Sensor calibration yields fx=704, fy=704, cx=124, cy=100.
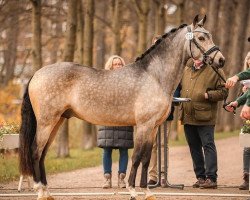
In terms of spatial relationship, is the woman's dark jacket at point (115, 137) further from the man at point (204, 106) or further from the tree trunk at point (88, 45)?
the tree trunk at point (88, 45)

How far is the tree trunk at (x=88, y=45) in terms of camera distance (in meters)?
21.1

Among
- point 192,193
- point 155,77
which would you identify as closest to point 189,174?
point 192,193

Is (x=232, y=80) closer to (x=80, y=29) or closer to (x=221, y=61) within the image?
(x=221, y=61)

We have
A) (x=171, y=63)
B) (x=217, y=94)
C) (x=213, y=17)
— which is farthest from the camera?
(x=213, y=17)

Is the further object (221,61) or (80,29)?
(80,29)

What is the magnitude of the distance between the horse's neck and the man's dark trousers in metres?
1.79

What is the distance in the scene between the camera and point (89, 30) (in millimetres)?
21500

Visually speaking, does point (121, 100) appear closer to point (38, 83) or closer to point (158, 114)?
point (158, 114)

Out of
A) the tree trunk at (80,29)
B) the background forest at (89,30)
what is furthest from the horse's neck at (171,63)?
the tree trunk at (80,29)

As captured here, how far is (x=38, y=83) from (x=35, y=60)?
28.7 ft

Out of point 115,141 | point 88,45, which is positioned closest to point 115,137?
point 115,141

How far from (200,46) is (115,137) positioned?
2551 millimetres

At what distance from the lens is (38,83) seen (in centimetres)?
996

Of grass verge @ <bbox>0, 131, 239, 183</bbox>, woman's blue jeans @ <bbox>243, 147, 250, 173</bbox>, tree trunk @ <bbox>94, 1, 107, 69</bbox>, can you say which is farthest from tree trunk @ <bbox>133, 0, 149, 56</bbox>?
woman's blue jeans @ <bbox>243, 147, 250, 173</bbox>
